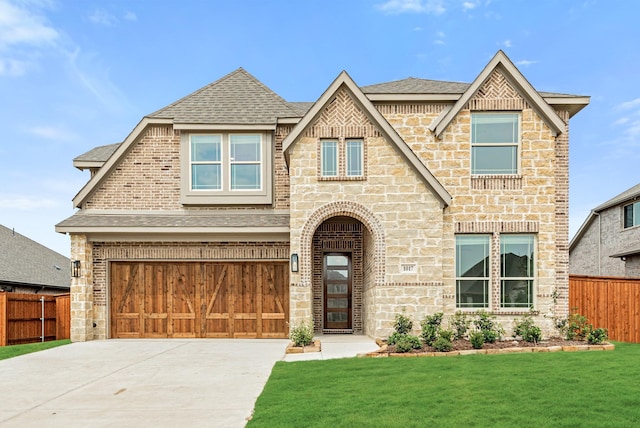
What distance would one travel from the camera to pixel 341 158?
46.8ft

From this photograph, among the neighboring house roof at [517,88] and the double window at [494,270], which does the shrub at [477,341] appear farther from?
the neighboring house roof at [517,88]

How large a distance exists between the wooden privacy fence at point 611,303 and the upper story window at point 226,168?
9922 mm

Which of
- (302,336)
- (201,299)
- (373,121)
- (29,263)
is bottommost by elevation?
(302,336)

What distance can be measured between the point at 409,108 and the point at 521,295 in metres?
6.28

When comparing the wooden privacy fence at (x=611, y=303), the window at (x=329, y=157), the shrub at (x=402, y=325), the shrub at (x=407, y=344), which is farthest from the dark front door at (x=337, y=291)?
the wooden privacy fence at (x=611, y=303)

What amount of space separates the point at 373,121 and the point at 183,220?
20.9ft

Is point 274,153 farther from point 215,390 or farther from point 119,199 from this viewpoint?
point 215,390

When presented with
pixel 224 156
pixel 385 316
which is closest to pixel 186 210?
pixel 224 156

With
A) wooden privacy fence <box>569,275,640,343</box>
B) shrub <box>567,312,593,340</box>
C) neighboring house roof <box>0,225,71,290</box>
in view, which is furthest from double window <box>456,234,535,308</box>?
neighboring house roof <box>0,225,71,290</box>

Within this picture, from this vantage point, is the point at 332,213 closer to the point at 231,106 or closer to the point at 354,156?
the point at 354,156

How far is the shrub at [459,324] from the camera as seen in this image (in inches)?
531

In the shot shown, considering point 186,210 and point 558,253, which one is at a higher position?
point 186,210

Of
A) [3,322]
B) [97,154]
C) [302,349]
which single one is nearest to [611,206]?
[302,349]

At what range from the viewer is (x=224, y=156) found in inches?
635
